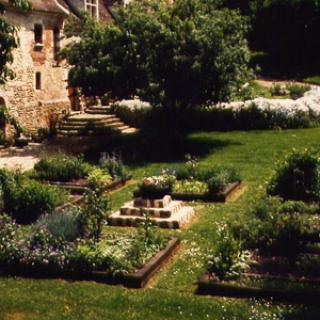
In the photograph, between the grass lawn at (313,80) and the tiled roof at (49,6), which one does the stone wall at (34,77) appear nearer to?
the tiled roof at (49,6)

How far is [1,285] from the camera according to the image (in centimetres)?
1070

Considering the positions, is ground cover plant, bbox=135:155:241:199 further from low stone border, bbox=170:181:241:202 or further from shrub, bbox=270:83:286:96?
shrub, bbox=270:83:286:96

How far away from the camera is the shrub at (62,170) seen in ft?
61.8

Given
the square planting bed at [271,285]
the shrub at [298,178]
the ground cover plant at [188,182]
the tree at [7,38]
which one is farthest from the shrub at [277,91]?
the tree at [7,38]

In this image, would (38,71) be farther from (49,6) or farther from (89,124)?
(89,124)

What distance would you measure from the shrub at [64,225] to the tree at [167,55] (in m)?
11.2

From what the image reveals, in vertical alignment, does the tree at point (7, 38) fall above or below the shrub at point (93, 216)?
above

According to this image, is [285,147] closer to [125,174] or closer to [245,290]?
[125,174]

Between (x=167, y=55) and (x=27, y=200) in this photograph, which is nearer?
(x=27, y=200)

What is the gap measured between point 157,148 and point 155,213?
985 cm

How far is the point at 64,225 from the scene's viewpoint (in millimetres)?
12070

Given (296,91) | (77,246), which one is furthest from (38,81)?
(77,246)

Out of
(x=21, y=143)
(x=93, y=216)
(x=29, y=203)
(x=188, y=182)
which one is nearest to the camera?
(x=93, y=216)

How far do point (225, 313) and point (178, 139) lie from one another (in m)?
16.4
